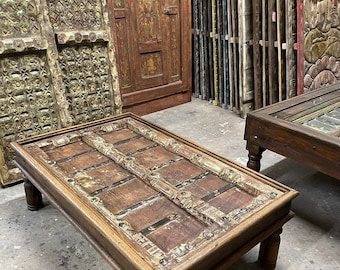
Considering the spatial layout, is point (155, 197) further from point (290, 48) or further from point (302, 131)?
point (290, 48)

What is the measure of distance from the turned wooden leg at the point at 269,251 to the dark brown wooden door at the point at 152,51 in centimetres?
240

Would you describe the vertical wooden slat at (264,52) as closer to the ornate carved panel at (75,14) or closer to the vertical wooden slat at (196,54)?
the vertical wooden slat at (196,54)

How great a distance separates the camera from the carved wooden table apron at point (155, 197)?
1250 mm

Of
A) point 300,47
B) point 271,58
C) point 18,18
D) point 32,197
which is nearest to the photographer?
point 32,197

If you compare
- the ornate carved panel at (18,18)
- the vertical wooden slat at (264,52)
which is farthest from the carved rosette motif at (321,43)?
the ornate carved panel at (18,18)

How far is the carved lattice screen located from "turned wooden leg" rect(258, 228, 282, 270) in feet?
5.74

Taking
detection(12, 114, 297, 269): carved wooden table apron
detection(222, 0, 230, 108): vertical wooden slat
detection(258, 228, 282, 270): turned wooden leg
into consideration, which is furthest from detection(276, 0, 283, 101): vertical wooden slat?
detection(258, 228, 282, 270): turned wooden leg

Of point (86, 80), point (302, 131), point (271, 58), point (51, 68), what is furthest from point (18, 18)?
point (271, 58)

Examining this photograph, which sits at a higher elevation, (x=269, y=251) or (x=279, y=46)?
(x=279, y=46)

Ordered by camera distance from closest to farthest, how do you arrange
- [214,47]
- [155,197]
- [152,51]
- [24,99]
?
[155,197], [24,99], [152,51], [214,47]

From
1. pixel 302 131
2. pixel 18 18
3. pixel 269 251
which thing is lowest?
pixel 269 251

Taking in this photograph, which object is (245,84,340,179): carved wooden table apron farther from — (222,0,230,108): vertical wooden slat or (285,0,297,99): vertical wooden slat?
(222,0,230,108): vertical wooden slat

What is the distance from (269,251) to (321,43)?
223 cm

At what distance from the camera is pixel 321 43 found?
3135 millimetres
